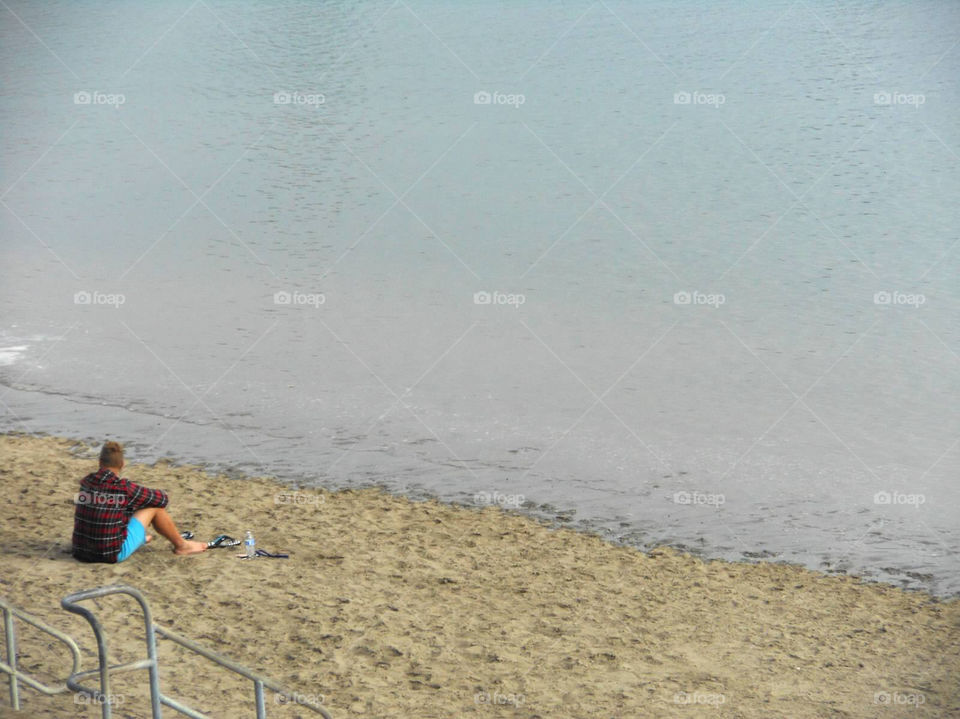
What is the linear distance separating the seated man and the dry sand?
14 cm

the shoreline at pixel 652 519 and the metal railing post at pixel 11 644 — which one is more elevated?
the shoreline at pixel 652 519

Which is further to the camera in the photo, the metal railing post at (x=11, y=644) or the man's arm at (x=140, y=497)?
the man's arm at (x=140, y=497)

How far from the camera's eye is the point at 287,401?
504 inches

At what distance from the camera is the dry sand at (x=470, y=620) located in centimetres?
692

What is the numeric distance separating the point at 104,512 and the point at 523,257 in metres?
12.2

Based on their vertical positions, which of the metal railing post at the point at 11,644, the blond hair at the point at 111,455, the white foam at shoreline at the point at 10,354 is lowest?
the metal railing post at the point at 11,644

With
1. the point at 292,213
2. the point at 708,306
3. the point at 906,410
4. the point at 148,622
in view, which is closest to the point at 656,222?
the point at 708,306

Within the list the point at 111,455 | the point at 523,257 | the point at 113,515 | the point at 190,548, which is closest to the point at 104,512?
the point at 113,515

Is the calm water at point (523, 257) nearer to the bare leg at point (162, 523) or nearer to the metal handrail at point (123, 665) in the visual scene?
the bare leg at point (162, 523)

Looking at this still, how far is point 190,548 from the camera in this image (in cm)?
856

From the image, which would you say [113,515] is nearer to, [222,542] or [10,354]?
[222,542]

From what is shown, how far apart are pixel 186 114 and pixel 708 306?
17065 millimetres

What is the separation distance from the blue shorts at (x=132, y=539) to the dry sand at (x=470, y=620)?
89mm

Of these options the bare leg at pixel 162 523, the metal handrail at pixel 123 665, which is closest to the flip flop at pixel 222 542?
the bare leg at pixel 162 523
